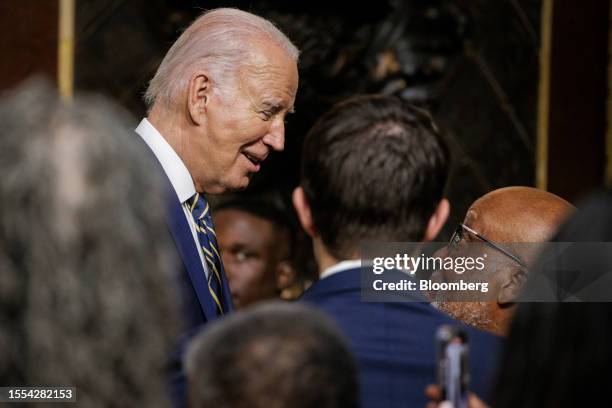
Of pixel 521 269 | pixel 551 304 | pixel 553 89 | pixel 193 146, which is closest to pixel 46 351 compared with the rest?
pixel 551 304

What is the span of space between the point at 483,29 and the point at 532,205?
230 cm

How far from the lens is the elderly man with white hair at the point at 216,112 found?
2430 millimetres

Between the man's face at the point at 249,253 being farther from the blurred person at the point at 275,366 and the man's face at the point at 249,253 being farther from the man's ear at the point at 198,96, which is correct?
the blurred person at the point at 275,366

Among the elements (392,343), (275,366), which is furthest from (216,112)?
(275,366)

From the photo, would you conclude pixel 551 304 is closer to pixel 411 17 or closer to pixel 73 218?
pixel 73 218

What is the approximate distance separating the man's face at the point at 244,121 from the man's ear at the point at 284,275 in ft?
5.52

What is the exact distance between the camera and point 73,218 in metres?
1.03

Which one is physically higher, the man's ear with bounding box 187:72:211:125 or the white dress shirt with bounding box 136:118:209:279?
the man's ear with bounding box 187:72:211:125

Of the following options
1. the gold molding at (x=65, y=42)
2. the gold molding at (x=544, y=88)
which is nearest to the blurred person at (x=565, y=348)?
the gold molding at (x=65, y=42)

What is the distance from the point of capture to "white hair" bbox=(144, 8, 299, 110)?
97.3 inches

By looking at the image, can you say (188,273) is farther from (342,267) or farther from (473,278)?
(342,267)

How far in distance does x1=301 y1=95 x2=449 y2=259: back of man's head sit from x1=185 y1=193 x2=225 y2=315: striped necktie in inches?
32.4

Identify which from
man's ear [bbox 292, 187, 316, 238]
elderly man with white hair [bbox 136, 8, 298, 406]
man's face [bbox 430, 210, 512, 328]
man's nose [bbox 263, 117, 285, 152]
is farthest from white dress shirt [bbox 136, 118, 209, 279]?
man's ear [bbox 292, 187, 316, 238]

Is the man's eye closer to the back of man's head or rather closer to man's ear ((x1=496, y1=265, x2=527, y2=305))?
man's ear ((x1=496, y1=265, x2=527, y2=305))
